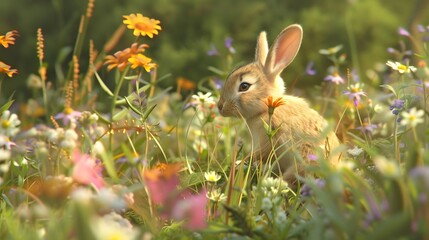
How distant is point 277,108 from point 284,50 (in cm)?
45

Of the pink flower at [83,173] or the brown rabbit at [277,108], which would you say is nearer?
the pink flower at [83,173]

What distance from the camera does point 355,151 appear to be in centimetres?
303

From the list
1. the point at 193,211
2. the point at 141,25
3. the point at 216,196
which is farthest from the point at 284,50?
the point at 193,211

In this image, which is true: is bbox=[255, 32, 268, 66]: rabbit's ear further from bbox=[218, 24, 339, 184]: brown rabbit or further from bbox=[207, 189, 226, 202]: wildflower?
bbox=[207, 189, 226, 202]: wildflower

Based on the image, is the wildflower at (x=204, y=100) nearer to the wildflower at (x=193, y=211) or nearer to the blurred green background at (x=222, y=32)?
the wildflower at (x=193, y=211)

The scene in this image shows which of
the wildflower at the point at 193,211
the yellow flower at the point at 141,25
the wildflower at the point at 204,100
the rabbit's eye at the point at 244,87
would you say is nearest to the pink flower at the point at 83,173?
the wildflower at the point at 193,211

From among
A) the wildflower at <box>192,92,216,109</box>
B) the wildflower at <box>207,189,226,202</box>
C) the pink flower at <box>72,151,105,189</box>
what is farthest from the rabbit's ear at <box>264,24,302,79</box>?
the pink flower at <box>72,151,105,189</box>

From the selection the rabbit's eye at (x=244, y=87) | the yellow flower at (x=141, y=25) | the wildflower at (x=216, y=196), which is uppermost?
the yellow flower at (x=141, y=25)

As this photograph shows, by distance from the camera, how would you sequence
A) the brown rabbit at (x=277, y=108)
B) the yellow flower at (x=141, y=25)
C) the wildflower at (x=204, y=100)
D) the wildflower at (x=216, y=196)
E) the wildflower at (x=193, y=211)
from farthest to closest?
1. the wildflower at (x=204, y=100)
2. the brown rabbit at (x=277, y=108)
3. the yellow flower at (x=141, y=25)
4. the wildflower at (x=216, y=196)
5. the wildflower at (x=193, y=211)

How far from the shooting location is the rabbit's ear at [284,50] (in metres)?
3.81

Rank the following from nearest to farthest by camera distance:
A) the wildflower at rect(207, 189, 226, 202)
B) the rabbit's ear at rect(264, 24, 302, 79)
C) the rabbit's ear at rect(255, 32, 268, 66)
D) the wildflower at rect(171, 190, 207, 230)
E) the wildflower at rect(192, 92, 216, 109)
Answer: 1. the wildflower at rect(171, 190, 207, 230)
2. the wildflower at rect(207, 189, 226, 202)
3. the wildflower at rect(192, 92, 216, 109)
4. the rabbit's ear at rect(264, 24, 302, 79)
5. the rabbit's ear at rect(255, 32, 268, 66)

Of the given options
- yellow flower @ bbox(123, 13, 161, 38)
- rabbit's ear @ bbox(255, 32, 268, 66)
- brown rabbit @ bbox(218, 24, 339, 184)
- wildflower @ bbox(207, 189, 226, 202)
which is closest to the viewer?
wildflower @ bbox(207, 189, 226, 202)

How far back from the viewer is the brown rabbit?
3451mm

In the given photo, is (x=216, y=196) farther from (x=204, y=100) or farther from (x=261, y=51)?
(x=261, y=51)
